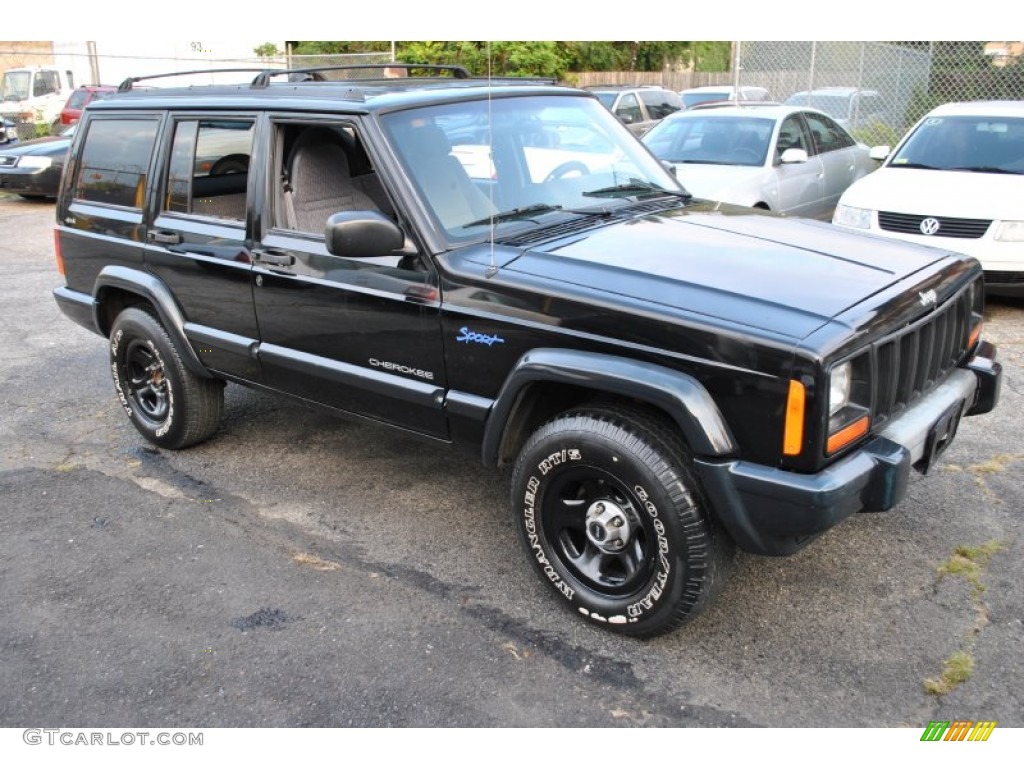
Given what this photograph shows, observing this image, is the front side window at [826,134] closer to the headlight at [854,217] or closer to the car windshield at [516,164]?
the headlight at [854,217]

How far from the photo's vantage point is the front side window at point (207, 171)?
4414 mm

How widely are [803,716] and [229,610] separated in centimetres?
221

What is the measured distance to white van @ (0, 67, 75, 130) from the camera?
20875 millimetres

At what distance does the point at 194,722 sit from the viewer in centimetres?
303

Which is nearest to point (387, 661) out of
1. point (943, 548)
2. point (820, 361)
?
point (820, 361)

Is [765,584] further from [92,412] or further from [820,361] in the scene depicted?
[92,412]

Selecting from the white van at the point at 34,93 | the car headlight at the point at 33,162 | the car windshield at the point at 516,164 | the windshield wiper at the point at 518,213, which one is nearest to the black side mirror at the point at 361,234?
the car windshield at the point at 516,164

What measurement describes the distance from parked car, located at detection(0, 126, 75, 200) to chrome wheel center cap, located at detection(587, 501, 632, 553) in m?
13.9

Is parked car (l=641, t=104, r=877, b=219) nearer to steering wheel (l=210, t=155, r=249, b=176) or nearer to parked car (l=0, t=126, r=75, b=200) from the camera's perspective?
steering wheel (l=210, t=155, r=249, b=176)

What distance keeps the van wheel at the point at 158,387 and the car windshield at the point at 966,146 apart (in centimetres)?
634

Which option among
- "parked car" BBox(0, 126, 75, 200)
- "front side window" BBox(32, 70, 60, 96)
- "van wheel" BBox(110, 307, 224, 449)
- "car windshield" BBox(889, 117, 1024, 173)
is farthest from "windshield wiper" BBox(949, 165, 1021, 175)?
"front side window" BBox(32, 70, 60, 96)

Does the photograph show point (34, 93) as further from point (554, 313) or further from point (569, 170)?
point (554, 313)

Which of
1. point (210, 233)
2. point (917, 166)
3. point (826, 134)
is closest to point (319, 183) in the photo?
point (210, 233)

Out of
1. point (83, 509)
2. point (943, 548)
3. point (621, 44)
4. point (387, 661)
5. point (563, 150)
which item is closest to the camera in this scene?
point (387, 661)
